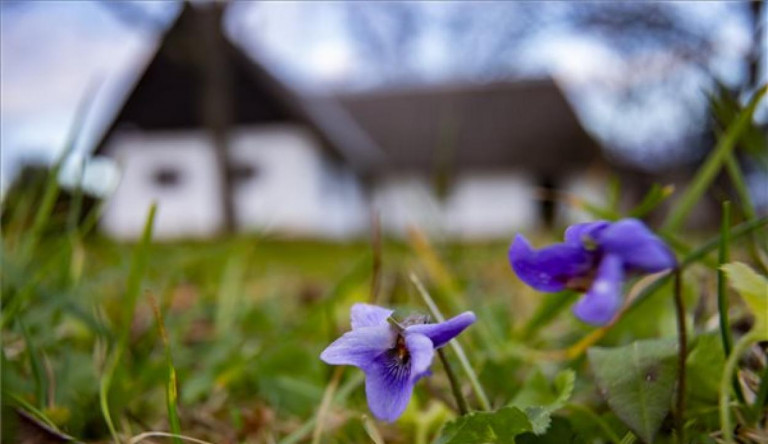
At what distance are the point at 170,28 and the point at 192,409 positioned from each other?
43.6ft

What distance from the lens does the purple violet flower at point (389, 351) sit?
0.39 meters

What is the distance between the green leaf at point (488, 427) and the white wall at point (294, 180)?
15.9 meters

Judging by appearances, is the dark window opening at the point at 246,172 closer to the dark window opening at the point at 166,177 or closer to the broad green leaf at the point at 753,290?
the dark window opening at the point at 166,177

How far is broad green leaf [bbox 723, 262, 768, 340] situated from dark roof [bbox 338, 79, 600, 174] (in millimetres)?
17181

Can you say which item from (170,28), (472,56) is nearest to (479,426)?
(170,28)

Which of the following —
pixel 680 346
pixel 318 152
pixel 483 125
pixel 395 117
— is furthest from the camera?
pixel 395 117

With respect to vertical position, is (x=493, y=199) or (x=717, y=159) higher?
(x=717, y=159)

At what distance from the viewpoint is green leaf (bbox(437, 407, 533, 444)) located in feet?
1.48

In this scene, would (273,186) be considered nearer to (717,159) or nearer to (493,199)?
(493,199)

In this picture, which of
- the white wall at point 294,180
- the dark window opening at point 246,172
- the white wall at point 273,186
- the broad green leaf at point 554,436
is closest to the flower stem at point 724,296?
the broad green leaf at point 554,436

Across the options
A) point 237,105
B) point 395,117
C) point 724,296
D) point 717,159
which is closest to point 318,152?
point 237,105

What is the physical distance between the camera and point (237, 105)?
17.9m

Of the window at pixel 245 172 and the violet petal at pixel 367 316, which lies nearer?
the violet petal at pixel 367 316

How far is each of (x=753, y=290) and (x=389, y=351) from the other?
186 millimetres
